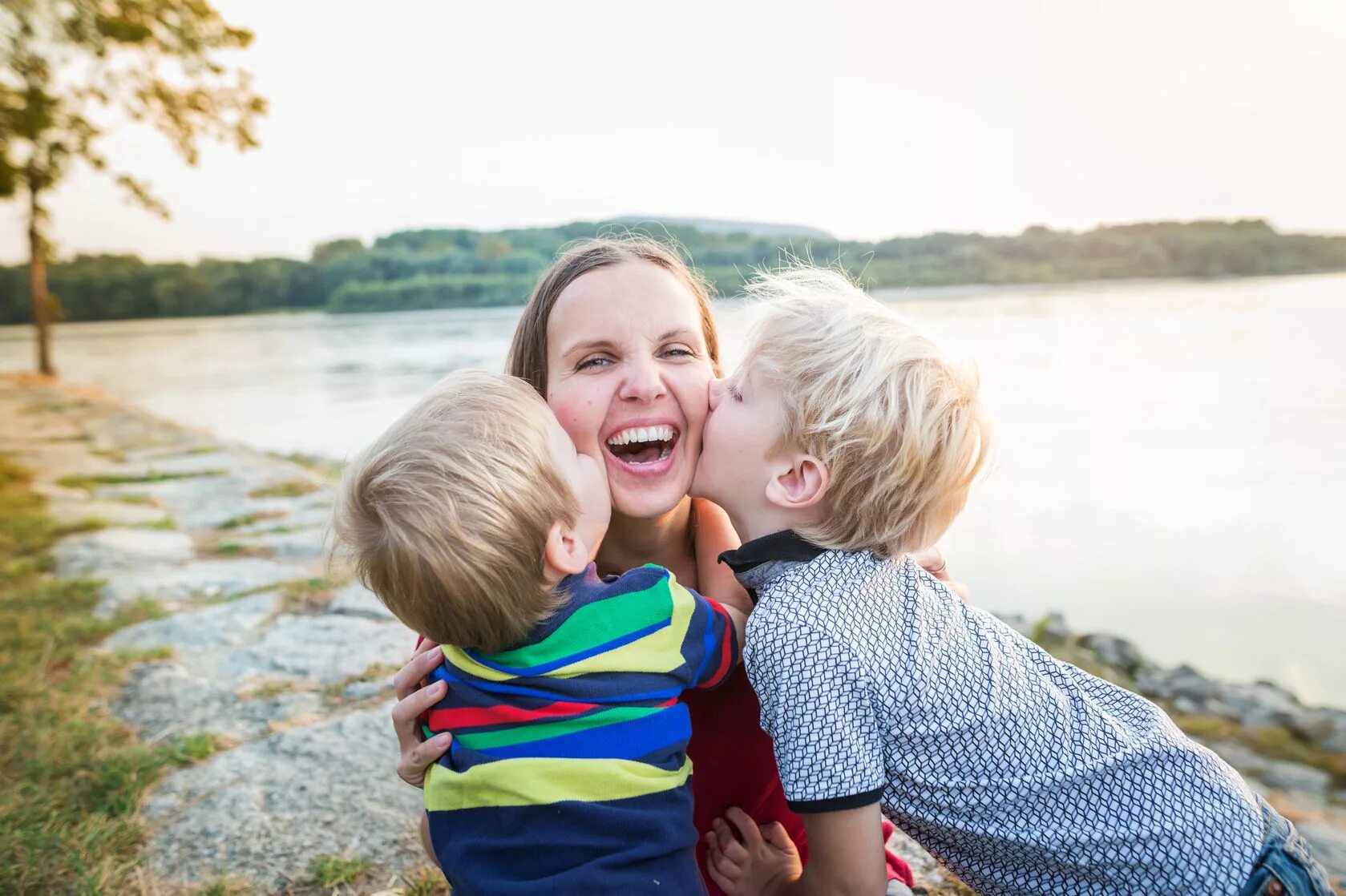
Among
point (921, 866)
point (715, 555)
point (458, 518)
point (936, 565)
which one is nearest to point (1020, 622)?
point (921, 866)

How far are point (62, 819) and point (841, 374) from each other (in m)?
2.00

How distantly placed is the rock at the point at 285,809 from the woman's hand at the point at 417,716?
2.15 ft

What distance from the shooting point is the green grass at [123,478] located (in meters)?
6.27

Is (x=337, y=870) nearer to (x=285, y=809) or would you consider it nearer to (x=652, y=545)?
(x=285, y=809)

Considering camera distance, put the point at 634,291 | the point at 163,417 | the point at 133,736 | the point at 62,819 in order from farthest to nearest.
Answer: the point at 163,417
the point at 133,736
the point at 62,819
the point at 634,291

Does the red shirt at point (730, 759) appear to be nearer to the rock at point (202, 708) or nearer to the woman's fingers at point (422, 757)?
the woman's fingers at point (422, 757)

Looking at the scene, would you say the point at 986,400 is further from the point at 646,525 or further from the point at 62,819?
the point at 62,819

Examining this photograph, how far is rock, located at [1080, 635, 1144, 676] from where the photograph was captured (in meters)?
3.35

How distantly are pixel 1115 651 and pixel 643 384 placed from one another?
109 inches

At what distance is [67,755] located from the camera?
2250mm

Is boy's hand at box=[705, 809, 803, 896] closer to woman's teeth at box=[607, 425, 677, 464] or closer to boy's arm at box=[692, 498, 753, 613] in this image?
boy's arm at box=[692, 498, 753, 613]

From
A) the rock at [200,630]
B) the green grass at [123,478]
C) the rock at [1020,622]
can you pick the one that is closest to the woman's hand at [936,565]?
the rock at [1020,622]

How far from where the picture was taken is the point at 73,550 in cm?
436

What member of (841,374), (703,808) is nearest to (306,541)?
(703,808)
